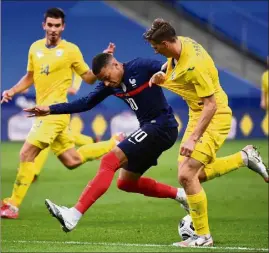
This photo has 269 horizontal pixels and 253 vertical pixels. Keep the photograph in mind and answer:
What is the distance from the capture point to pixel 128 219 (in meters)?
11.3

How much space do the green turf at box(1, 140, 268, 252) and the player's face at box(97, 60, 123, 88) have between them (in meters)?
1.50

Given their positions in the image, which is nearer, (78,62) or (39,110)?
(39,110)

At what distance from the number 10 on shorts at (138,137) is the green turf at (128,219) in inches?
37.4

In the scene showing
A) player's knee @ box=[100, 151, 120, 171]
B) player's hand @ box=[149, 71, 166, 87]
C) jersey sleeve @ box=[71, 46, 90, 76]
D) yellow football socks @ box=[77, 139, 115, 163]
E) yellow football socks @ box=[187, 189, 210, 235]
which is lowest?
yellow football socks @ box=[77, 139, 115, 163]

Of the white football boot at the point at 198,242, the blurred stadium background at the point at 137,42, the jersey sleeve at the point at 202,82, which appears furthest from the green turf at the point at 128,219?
the blurred stadium background at the point at 137,42

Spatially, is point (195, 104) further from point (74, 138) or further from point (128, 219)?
point (74, 138)

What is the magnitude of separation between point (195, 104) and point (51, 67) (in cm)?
→ 315

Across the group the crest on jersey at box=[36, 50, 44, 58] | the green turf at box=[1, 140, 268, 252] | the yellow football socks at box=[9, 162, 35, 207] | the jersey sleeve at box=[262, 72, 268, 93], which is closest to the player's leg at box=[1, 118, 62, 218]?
the yellow football socks at box=[9, 162, 35, 207]

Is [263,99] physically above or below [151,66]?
below

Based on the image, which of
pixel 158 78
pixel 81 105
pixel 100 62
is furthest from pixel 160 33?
pixel 81 105

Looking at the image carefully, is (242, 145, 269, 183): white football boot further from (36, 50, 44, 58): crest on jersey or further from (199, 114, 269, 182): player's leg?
(36, 50, 44, 58): crest on jersey

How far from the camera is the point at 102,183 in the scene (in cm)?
902

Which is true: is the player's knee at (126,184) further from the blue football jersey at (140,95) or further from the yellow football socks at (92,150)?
the yellow football socks at (92,150)

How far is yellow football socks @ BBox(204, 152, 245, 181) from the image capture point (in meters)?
10.5
